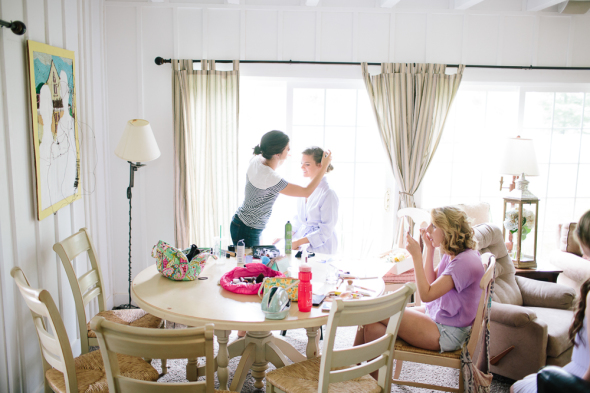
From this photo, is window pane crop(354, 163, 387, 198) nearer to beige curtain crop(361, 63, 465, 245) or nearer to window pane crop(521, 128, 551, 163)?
beige curtain crop(361, 63, 465, 245)

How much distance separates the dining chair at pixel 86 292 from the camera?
2.33 meters

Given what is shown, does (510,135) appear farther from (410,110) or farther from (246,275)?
(246,275)

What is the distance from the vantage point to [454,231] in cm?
238

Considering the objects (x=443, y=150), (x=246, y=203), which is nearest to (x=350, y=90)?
(x=443, y=150)

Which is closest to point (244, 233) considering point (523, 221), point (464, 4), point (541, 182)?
point (523, 221)

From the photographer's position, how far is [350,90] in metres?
4.02

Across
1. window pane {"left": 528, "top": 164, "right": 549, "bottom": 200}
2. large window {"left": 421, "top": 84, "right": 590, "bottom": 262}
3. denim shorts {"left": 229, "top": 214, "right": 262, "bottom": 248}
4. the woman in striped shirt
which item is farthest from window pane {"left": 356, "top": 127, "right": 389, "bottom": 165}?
denim shorts {"left": 229, "top": 214, "right": 262, "bottom": 248}

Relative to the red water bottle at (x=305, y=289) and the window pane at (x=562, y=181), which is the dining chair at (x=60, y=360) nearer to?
the red water bottle at (x=305, y=289)

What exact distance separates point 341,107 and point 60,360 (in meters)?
3.05

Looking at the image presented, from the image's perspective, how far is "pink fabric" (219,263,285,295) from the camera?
7.40 ft

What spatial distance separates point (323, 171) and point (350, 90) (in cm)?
125

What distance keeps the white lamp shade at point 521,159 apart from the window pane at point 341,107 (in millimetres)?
1373

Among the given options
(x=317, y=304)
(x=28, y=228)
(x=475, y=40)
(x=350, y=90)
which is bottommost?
(x=317, y=304)

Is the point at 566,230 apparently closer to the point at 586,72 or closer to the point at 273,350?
the point at 586,72
